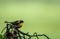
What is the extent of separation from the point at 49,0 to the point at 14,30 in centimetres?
84

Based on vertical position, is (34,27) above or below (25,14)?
below

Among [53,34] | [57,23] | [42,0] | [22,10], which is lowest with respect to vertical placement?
[53,34]

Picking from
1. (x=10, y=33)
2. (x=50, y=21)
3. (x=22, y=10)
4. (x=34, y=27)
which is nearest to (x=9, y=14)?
(x=22, y=10)

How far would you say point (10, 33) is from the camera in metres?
0.50

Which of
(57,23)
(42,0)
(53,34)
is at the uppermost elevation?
(42,0)

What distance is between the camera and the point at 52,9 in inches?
48.9

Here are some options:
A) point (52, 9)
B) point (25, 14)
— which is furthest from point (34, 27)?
point (52, 9)

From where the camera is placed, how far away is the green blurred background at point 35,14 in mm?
1197

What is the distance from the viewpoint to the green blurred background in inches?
47.1

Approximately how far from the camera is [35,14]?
1232mm

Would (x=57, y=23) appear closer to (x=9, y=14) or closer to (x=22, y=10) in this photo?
(x=22, y=10)

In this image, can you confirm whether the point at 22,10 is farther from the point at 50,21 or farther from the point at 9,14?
the point at 50,21

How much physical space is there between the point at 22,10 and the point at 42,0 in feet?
0.75

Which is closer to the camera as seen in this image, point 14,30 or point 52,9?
point 14,30
